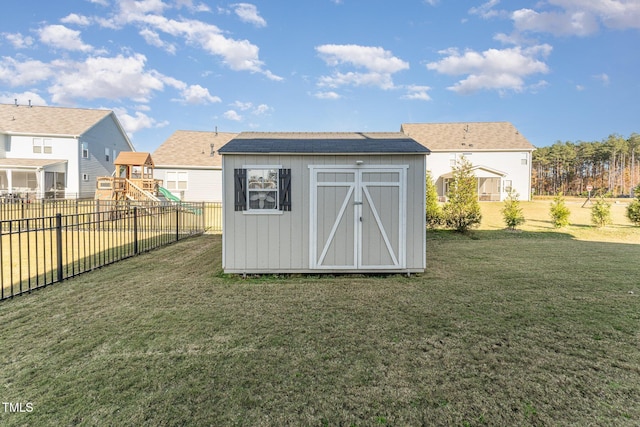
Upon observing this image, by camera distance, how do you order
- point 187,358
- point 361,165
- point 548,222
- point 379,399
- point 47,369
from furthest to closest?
point 548,222
point 361,165
point 187,358
point 47,369
point 379,399

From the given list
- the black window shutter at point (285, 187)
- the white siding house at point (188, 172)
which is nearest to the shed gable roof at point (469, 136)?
the white siding house at point (188, 172)

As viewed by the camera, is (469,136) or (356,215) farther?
(469,136)

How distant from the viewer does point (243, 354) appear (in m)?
3.15

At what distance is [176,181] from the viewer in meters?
23.9

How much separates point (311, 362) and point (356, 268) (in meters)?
3.35

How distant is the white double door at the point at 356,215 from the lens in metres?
6.14

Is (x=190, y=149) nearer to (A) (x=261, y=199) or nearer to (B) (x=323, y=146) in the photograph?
(A) (x=261, y=199)

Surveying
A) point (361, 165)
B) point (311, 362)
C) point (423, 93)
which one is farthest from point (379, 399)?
point (423, 93)

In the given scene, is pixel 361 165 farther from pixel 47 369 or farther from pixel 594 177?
pixel 594 177

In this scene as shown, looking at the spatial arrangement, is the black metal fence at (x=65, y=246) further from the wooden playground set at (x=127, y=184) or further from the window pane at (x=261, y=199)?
the wooden playground set at (x=127, y=184)

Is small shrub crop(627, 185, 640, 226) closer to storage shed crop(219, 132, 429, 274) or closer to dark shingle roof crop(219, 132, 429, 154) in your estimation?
dark shingle roof crop(219, 132, 429, 154)

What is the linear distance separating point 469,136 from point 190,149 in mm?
22723

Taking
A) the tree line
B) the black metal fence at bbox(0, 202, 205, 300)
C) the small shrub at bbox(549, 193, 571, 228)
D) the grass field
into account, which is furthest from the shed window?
the tree line

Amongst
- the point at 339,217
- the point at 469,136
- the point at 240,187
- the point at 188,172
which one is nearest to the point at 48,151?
the point at 188,172
